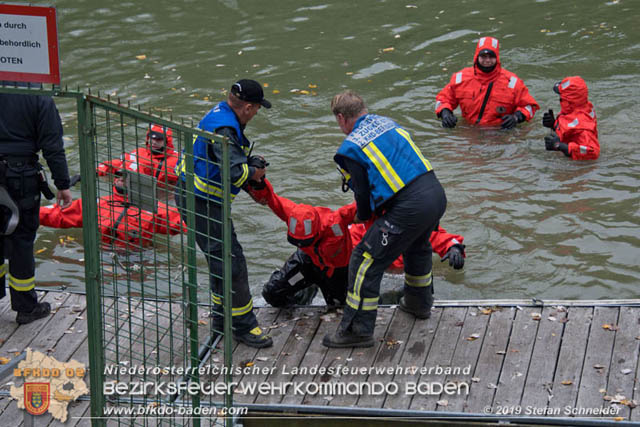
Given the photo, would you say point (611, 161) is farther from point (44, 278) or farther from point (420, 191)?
point (44, 278)

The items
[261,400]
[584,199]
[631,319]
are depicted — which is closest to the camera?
[261,400]

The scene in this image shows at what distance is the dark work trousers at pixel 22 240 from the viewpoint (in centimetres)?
641

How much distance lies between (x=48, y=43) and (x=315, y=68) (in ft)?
33.7

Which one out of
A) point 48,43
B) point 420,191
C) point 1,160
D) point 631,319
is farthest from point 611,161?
point 48,43

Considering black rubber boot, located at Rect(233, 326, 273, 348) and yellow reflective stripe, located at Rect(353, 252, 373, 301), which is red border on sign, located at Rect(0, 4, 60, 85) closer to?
yellow reflective stripe, located at Rect(353, 252, 373, 301)

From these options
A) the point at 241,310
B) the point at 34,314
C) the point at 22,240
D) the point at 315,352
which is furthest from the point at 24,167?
the point at 315,352

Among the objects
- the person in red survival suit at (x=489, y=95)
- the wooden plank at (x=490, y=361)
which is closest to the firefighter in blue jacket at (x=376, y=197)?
the wooden plank at (x=490, y=361)

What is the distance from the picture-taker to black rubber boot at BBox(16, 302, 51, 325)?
688 centimetres

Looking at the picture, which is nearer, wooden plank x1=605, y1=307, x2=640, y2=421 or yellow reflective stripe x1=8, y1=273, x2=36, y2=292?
wooden plank x1=605, y1=307, x2=640, y2=421

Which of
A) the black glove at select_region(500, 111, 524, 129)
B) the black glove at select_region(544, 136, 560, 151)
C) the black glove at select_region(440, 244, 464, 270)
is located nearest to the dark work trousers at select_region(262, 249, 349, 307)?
the black glove at select_region(440, 244, 464, 270)

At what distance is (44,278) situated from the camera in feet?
29.2

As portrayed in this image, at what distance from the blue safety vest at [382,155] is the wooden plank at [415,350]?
1150mm

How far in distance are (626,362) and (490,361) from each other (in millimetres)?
936

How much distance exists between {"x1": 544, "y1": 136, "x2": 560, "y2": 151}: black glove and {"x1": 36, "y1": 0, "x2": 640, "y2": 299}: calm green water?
8.0 inches
